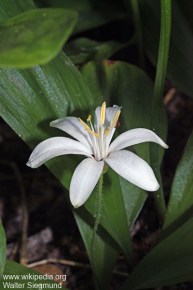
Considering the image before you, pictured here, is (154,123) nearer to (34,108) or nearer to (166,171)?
(34,108)

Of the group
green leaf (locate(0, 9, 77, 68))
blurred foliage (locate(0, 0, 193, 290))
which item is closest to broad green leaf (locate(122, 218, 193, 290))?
blurred foliage (locate(0, 0, 193, 290))

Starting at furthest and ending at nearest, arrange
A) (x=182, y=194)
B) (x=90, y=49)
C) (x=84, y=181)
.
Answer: (x=90, y=49)
(x=182, y=194)
(x=84, y=181)

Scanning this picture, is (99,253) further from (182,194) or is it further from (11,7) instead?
(11,7)

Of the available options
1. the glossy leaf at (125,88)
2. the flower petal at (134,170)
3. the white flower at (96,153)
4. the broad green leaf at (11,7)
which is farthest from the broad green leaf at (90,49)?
the flower petal at (134,170)

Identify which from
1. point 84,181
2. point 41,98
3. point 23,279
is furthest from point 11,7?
point 23,279

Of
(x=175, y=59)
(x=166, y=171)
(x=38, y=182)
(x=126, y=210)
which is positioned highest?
(x=175, y=59)

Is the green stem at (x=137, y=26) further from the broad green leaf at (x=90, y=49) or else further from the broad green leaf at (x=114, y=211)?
the broad green leaf at (x=114, y=211)

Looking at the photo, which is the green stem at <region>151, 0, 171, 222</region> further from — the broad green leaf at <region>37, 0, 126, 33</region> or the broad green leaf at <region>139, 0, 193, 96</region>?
the broad green leaf at <region>37, 0, 126, 33</region>

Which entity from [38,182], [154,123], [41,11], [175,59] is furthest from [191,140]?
[38,182]
